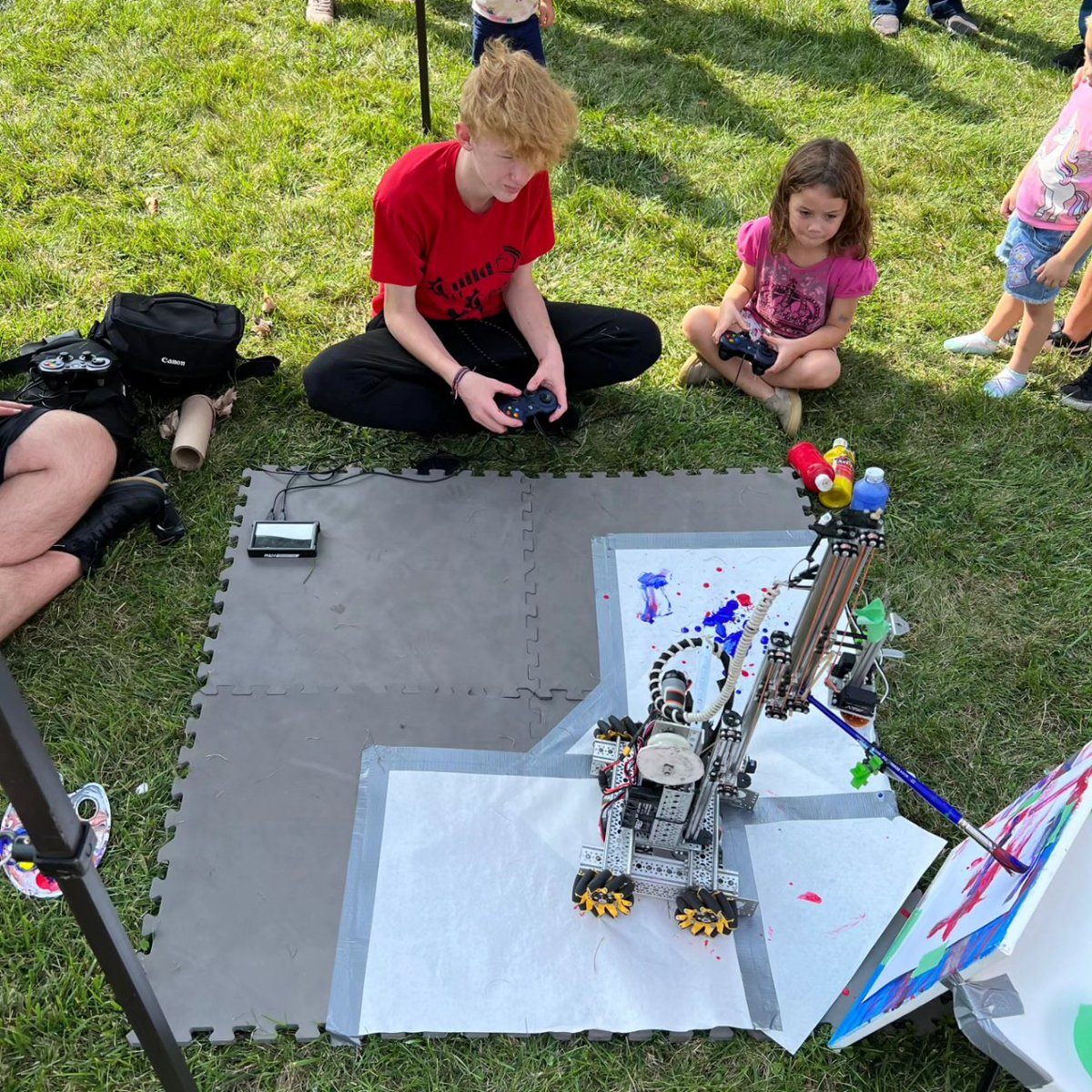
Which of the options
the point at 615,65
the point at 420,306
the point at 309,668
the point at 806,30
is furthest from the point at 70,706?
the point at 806,30

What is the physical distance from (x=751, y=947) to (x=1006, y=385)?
2.49m

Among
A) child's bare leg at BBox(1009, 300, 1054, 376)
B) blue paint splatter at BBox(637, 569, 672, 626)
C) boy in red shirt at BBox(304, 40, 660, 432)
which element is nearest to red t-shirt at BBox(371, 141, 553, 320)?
boy in red shirt at BBox(304, 40, 660, 432)

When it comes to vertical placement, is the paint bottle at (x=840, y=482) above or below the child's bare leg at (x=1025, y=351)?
above

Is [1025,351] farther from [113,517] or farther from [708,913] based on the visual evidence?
[113,517]

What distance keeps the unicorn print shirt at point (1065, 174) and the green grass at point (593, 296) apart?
0.68m

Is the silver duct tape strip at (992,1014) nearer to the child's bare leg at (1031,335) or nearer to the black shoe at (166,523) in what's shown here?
the black shoe at (166,523)

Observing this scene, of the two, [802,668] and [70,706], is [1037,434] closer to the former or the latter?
[802,668]

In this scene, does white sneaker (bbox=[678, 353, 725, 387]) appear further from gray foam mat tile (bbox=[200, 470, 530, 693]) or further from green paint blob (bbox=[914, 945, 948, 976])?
green paint blob (bbox=[914, 945, 948, 976])

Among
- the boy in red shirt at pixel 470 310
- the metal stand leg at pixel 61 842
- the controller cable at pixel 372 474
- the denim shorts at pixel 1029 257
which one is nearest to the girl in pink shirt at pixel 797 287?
the boy in red shirt at pixel 470 310

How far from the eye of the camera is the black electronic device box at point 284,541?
3.15 metres

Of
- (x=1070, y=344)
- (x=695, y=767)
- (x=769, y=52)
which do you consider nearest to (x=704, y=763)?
(x=695, y=767)

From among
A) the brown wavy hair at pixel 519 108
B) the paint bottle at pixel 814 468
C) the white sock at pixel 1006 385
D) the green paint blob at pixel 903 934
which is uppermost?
Answer: the brown wavy hair at pixel 519 108

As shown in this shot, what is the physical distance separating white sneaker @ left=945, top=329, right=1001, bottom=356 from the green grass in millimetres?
65

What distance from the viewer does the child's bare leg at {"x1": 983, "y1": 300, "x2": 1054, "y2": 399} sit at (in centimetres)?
363
